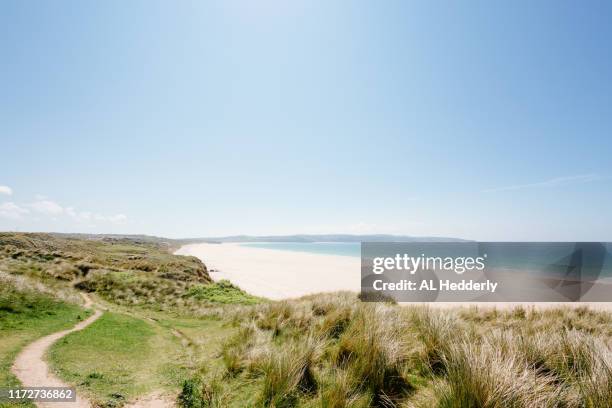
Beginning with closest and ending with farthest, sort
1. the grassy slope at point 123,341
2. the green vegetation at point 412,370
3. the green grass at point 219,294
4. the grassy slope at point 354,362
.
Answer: the green vegetation at point 412,370 < the grassy slope at point 354,362 < the grassy slope at point 123,341 < the green grass at point 219,294

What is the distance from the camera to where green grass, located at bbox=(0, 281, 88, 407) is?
7.49 meters

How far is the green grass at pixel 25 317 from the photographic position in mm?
7489

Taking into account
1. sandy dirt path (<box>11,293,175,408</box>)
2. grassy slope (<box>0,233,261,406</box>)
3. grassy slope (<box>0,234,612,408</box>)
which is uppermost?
grassy slope (<box>0,234,612,408</box>)

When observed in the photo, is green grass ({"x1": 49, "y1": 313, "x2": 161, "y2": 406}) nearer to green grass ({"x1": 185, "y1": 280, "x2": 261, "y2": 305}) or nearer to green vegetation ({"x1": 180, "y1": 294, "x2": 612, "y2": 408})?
green vegetation ({"x1": 180, "y1": 294, "x2": 612, "y2": 408})

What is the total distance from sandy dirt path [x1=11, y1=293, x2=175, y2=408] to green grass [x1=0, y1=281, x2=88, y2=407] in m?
0.18

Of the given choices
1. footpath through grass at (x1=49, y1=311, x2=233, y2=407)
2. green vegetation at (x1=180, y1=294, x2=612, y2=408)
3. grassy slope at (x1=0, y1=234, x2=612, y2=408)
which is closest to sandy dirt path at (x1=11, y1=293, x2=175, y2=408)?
footpath through grass at (x1=49, y1=311, x2=233, y2=407)

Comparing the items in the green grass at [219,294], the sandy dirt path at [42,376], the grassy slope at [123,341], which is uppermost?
the sandy dirt path at [42,376]

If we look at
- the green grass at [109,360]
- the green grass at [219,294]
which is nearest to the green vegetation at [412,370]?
the green grass at [109,360]

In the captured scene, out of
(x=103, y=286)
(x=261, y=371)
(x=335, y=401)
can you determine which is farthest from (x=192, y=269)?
(x=335, y=401)

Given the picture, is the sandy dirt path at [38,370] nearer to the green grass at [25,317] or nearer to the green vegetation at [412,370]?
the green grass at [25,317]

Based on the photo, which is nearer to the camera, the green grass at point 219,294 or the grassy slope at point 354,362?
the grassy slope at point 354,362

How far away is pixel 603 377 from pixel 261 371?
16.3ft

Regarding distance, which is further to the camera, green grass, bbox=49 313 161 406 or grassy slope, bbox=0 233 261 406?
grassy slope, bbox=0 233 261 406

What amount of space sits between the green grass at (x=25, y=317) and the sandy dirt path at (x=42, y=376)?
0.18 m
